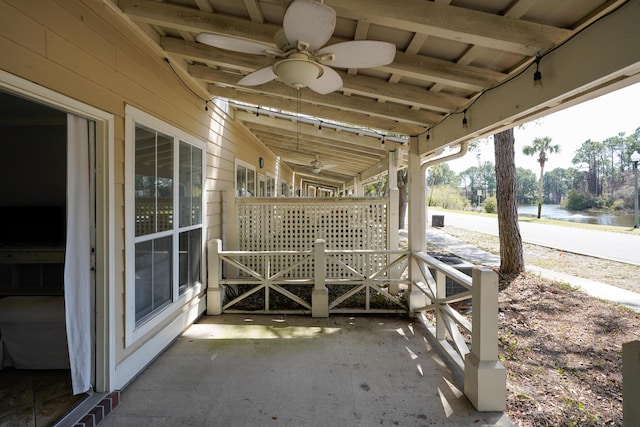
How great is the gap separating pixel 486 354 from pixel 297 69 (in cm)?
247

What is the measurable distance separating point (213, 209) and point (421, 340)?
10.6ft

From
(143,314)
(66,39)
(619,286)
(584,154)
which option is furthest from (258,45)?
(584,154)

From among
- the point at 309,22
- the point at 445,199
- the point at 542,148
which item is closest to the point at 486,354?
the point at 309,22

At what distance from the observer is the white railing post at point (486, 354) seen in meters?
2.36

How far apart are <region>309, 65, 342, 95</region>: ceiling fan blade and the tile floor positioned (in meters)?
2.91

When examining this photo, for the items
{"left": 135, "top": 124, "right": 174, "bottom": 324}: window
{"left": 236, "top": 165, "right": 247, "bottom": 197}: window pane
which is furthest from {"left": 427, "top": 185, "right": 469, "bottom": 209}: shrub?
{"left": 135, "top": 124, "right": 174, "bottom": 324}: window

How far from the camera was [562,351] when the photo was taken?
3619 mm

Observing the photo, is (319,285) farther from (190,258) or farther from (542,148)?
(542,148)

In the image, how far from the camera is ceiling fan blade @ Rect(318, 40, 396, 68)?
6.41ft

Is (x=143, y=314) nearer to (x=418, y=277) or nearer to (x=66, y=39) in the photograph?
(x=66, y=39)

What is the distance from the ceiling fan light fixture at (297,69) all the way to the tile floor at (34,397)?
2.71 meters

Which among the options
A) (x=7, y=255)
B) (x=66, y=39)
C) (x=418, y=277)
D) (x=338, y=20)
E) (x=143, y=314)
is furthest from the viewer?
(x=418, y=277)

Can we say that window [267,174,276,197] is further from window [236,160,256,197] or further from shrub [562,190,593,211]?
shrub [562,190,593,211]

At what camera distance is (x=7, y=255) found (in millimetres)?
3414
